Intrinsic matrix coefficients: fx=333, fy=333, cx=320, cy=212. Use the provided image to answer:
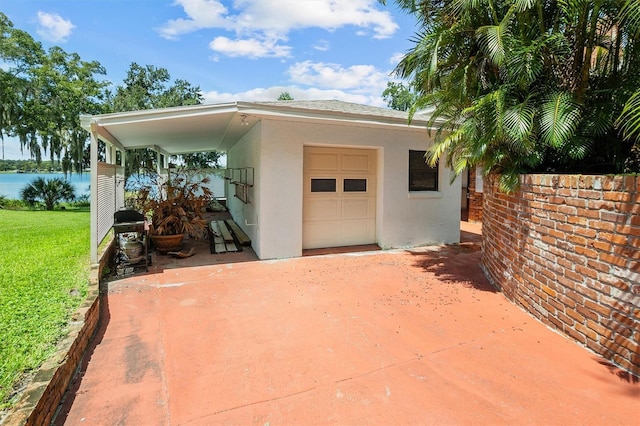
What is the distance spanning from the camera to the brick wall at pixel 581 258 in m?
2.90

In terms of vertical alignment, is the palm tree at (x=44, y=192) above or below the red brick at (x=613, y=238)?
above

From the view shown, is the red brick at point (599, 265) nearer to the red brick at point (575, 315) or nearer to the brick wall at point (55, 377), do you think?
the red brick at point (575, 315)

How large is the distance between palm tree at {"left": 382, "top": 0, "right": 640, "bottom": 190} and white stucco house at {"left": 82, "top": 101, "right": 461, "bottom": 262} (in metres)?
2.20

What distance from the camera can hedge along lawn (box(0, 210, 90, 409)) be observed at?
2717mm

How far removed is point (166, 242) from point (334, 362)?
219 inches

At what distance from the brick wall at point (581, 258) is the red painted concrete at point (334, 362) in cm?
25

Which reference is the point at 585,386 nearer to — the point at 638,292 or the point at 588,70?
the point at 638,292

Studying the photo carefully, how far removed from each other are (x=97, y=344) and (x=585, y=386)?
15.1ft

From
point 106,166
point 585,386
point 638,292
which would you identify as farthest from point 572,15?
point 106,166

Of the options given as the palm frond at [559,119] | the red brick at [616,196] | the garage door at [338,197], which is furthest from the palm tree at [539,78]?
the garage door at [338,197]

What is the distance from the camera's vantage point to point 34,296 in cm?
406

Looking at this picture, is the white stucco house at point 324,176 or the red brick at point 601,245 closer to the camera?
the red brick at point 601,245

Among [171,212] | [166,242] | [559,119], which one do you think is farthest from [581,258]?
[171,212]

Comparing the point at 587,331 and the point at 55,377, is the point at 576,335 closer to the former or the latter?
the point at 587,331
